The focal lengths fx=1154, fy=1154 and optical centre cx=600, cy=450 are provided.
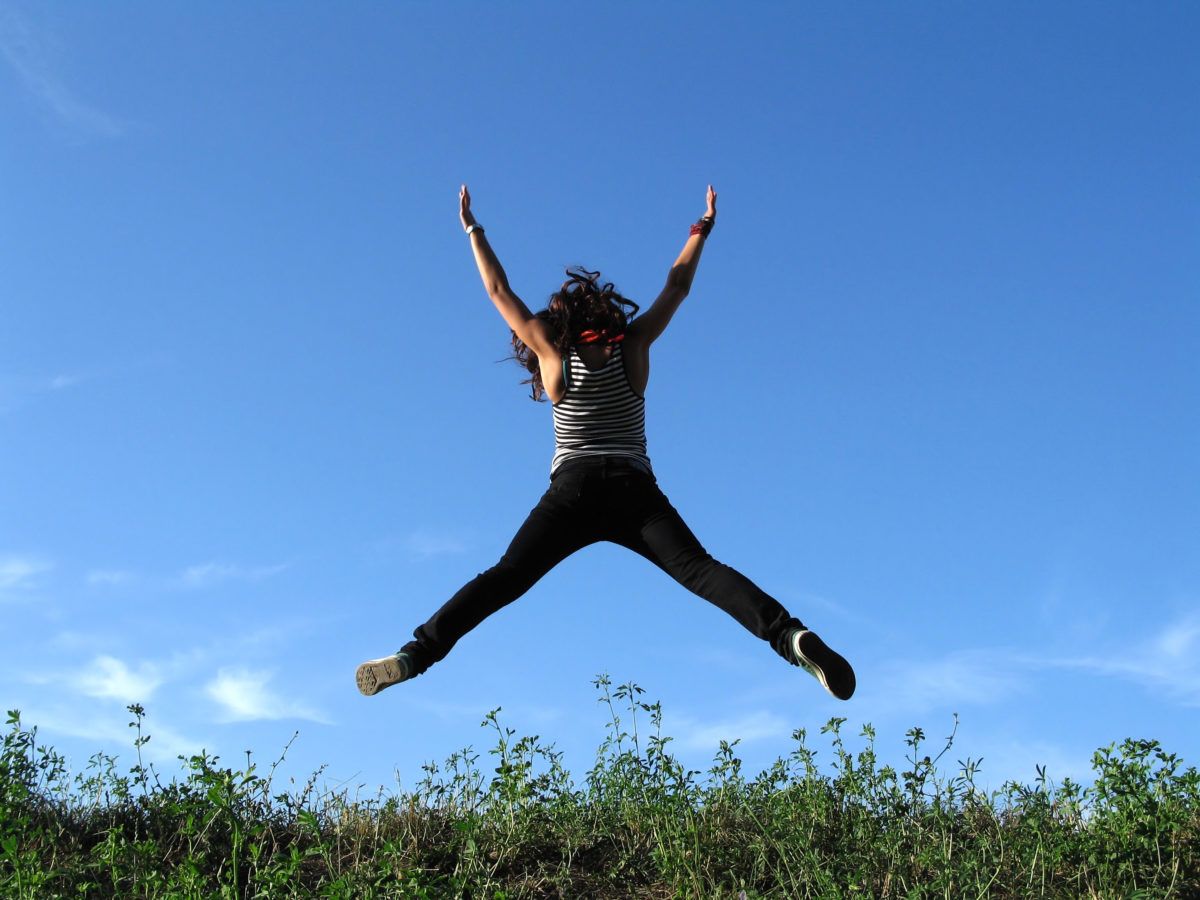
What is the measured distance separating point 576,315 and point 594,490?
3.94 feet

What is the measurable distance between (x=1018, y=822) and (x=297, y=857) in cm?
419

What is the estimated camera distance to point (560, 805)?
22.4ft

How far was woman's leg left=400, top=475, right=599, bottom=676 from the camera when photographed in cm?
662

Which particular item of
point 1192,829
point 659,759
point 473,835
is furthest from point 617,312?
point 1192,829

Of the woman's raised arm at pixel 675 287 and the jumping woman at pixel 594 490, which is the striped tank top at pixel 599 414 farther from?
the woman's raised arm at pixel 675 287

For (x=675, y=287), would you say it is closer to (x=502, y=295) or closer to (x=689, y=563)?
(x=502, y=295)

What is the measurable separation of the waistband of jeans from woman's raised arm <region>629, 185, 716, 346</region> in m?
0.84

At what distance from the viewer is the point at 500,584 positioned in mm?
6676

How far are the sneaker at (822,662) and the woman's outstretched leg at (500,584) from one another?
1.42 metres

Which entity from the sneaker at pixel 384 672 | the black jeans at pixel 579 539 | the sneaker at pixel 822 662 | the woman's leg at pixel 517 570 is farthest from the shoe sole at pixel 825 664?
the sneaker at pixel 384 672

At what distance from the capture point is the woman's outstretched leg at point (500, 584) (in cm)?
655

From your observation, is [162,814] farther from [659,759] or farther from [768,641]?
[768,641]

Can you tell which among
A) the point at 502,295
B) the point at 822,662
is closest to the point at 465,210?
the point at 502,295

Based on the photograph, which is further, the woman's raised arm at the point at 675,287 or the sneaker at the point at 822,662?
the woman's raised arm at the point at 675,287
